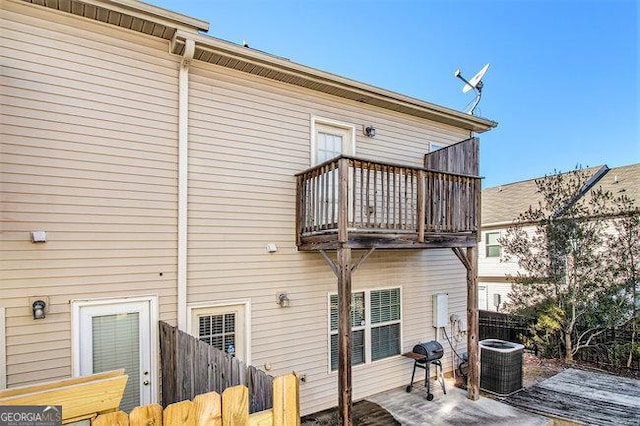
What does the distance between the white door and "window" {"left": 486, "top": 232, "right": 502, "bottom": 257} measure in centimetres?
1481

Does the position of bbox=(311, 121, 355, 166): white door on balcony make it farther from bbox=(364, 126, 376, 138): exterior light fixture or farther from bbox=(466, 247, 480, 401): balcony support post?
bbox=(466, 247, 480, 401): balcony support post

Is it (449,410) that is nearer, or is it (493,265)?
(449,410)

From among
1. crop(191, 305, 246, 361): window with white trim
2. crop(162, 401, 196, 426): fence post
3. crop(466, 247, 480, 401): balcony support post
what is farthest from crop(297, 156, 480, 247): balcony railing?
crop(162, 401, 196, 426): fence post

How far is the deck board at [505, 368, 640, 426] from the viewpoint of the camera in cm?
558

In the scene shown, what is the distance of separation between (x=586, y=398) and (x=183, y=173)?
25.4 feet

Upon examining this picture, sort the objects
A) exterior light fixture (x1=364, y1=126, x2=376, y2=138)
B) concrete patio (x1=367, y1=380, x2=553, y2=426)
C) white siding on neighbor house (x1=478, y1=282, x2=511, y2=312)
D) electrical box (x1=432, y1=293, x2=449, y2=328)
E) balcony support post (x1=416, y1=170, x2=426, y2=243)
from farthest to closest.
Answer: white siding on neighbor house (x1=478, y1=282, x2=511, y2=312) < electrical box (x1=432, y1=293, x2=449, y2=328) < exterior light fixture (x1=364, y1=126, x2=376, y2=138) < balcony support post (x1=416, y1=170, x2=426, y2=243) < concrete patio (x1=367, y1=380, x2=553, y2=426)

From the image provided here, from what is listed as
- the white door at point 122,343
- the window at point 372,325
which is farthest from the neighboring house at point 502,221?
the white door at point 122,343

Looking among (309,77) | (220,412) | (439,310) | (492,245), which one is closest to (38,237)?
(220,412)

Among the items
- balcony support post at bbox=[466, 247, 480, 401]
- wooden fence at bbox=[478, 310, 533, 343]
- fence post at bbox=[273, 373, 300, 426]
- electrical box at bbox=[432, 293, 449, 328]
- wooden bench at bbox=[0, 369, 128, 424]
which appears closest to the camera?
wooden bench at bbox=[0, 369, 128, 424]

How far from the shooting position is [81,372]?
428 centimetres

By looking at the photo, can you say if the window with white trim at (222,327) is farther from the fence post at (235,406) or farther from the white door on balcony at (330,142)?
the fence post at (235,406)

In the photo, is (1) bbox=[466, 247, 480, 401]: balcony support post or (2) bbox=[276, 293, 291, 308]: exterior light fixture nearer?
(2) bbox=[276, 293, 291, 308]: exterior light fixture

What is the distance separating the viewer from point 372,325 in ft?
22.3

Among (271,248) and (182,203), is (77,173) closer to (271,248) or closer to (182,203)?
(182,203)
